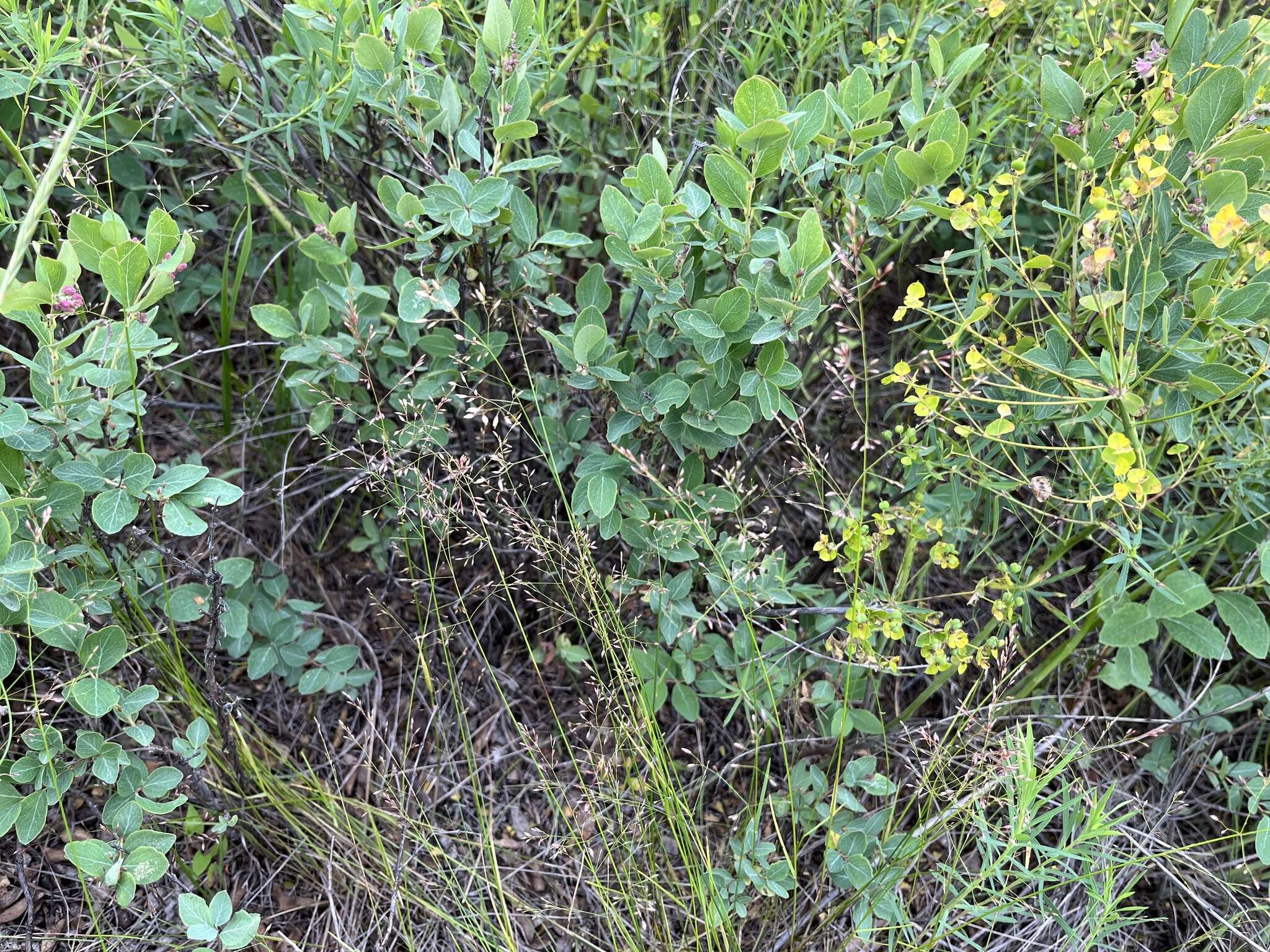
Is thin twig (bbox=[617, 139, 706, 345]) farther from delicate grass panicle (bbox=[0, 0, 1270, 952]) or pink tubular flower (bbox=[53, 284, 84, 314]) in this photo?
pink tubular flower (bbox=[53, 284, 84, 314])

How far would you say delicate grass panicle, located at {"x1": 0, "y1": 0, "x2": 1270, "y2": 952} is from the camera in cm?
141

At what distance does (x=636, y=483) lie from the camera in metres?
1.74

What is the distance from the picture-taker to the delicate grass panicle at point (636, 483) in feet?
4.61

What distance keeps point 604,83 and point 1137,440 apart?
123 cm

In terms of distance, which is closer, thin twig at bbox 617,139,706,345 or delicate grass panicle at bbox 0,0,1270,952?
delicate grass panicle at bbox 0,0,1270,952

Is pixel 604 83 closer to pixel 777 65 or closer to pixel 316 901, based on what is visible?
pixel 777 65

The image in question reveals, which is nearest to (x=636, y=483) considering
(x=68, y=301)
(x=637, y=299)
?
(x=637, y=299)

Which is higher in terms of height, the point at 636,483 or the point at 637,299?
the point at 637,299

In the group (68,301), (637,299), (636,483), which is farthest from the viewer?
(636,483)

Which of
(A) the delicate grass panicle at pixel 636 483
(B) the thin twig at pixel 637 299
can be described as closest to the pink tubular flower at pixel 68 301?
(A) the delicate grass panicle at pixel 636 483

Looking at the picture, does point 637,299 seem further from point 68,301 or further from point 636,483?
point 68,301

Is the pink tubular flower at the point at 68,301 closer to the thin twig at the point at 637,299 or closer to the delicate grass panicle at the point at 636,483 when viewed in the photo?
the delicate grass panicle at the point at 636,483

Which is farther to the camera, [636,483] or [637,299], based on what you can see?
[636,483]

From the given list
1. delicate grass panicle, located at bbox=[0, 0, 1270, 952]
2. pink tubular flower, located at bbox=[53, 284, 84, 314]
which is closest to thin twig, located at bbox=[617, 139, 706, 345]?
delicate grass panicle, located at bbox=[0, 0, 1270, 952]
